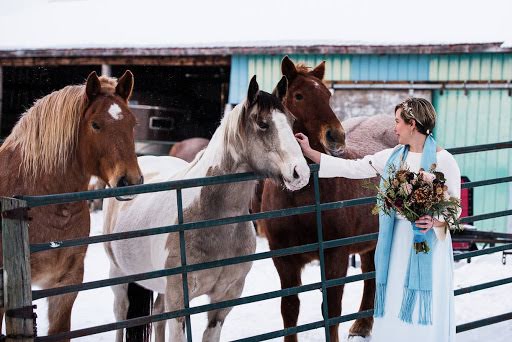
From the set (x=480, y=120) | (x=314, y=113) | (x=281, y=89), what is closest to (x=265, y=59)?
(x=480, y=120)

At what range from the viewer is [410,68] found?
37.1ft

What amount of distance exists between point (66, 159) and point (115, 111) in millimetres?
395

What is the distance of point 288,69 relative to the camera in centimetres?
505

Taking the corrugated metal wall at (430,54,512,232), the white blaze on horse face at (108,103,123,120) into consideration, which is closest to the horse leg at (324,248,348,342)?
the white blaze on horse face at (108,103,123,120)

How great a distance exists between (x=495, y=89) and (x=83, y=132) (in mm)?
7975

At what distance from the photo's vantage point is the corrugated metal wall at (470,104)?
423 inches

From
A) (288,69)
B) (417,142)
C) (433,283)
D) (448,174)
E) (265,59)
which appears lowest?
(433,283)

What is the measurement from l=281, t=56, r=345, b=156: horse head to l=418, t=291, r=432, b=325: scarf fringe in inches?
64.0

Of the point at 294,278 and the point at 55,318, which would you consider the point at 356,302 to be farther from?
the point at 55,318

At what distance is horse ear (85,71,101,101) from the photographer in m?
4.15

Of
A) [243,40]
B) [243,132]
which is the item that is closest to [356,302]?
[243,132]

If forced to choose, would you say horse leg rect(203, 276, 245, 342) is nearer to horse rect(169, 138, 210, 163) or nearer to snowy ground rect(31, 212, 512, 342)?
snowy ground rect(31, 212, 512, 342)

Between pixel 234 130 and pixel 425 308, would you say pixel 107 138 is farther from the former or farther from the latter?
pixel 425 308

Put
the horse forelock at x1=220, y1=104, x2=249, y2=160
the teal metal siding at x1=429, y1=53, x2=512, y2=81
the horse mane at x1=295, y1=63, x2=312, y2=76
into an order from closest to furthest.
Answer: the horse forelock at x1=220, y1=104, x2=249, y2=160 → the horse mane at x1=295, y1=63, x2=312, y2=76 → the teal metal siding at x1=429, y1=53, x2=512, y2=81
